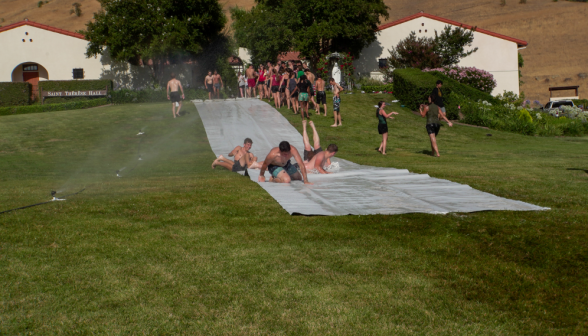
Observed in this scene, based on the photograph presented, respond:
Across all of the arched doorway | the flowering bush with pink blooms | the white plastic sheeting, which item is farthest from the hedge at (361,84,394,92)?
the arched doorway

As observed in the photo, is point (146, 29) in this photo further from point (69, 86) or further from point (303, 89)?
point (303, 89)

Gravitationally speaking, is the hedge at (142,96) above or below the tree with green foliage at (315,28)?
below

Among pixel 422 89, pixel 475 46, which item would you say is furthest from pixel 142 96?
pixel 475 46

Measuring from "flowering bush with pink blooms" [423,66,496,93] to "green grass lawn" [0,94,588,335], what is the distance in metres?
24.6

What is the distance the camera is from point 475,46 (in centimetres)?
4378

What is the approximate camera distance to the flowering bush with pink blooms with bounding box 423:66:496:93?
112 feet

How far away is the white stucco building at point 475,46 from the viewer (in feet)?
144

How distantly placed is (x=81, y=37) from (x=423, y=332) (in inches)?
1592

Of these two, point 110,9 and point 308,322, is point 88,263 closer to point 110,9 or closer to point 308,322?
point 308,322

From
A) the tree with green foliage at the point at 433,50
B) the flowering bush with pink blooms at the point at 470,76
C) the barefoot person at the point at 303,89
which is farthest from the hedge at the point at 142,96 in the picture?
the flowering bush with pink blooms at the point at 470,76

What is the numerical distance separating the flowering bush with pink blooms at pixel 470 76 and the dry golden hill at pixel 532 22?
34.2 metres

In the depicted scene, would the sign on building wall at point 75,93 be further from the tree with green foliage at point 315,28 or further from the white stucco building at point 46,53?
the tree with green foliage at point 315,28

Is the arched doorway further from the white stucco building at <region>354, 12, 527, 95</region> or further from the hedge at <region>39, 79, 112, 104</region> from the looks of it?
the white stucco building at <region>354, 12, 527, 95</region>

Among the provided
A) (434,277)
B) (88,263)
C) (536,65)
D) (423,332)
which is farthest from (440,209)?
(536,65)
